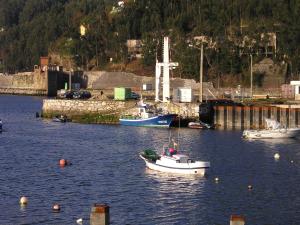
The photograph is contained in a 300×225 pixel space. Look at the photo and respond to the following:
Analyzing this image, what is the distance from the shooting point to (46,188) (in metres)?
56.5

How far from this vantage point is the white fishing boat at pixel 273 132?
288 ft

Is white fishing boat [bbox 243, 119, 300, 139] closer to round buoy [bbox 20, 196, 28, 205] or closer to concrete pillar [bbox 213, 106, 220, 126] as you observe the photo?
concrete pillar [bbox 213, 106, 220, 126]

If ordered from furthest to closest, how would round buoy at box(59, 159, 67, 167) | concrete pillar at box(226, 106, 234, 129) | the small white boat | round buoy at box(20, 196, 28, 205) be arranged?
concrete pillar at box(226, 106, 234, 129), round buoy at box(59, 159, 67, 167), the small white boat, round buoy at box(20, 196, 28, 205)

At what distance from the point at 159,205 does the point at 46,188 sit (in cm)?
952

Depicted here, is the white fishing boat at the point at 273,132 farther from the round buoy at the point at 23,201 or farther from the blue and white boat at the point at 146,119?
the round buoy at the point at 23,201

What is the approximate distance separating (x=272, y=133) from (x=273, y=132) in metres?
0.16

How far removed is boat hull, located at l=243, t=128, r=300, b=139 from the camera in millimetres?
87800

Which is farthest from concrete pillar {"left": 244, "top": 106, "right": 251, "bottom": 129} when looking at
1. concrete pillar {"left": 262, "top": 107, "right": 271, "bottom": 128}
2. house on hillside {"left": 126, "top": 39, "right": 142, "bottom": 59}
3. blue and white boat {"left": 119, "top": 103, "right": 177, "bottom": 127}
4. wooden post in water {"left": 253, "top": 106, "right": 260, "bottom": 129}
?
house on hillside {"left": 126, "top": 39, "right": 142, "bottom": 59}

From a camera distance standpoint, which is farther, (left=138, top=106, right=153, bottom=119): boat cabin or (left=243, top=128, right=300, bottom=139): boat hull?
(left=138, top=106, right=153, bottom=119): boat cabin

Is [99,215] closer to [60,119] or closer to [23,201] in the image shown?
[23,201]

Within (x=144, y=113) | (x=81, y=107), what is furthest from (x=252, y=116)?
(x=81, y=107)

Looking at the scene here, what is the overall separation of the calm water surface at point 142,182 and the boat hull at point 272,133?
4.42ft

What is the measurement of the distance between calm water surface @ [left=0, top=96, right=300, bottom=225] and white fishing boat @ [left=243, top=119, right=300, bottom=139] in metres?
1.48

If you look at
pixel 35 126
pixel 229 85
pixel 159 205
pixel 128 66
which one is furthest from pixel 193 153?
pixel 128 66
